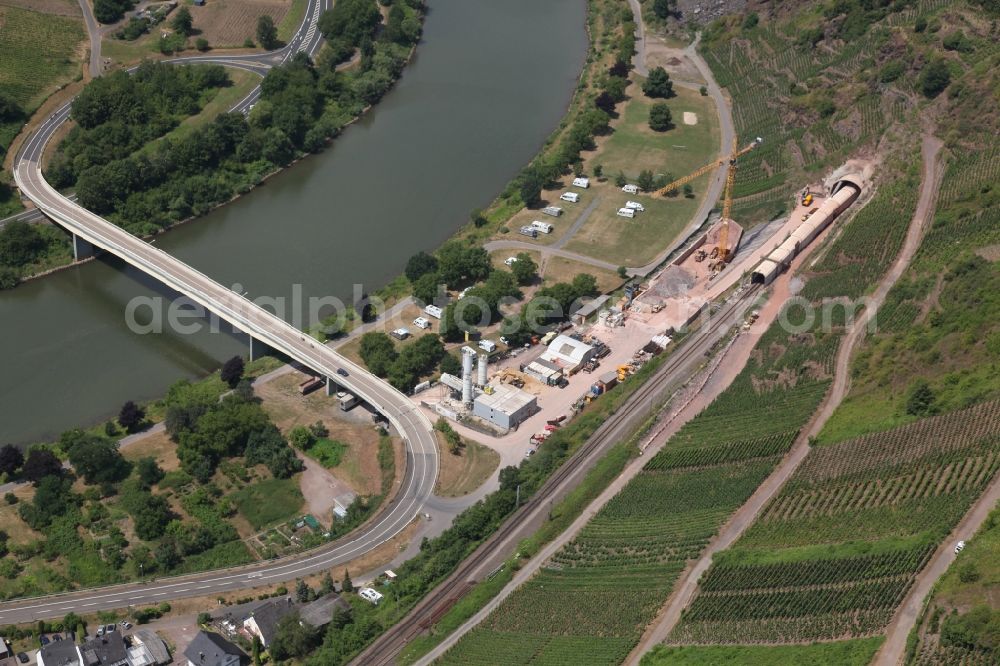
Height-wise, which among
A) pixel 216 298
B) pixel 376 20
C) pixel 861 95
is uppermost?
pixel 861 95

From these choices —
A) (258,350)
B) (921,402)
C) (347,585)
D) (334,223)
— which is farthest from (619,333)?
(334,223)

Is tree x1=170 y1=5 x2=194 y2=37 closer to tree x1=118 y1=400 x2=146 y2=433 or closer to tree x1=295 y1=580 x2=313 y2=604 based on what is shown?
tree x1=118 y1=400 x2=146 y2=433

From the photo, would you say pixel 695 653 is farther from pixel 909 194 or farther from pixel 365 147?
pixel 365 147

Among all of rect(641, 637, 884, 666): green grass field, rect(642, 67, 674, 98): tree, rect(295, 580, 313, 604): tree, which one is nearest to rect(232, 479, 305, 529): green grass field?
rect(295, 580, 313, 604): tree

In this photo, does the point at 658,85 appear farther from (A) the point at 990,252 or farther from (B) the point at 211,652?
(B) the point at 211,652

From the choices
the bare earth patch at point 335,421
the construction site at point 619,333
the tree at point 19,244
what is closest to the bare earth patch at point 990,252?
the construction site at point 619,333

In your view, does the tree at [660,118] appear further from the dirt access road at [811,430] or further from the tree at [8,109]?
the tree at [8,109]

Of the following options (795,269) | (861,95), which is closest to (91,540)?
(795,269)
